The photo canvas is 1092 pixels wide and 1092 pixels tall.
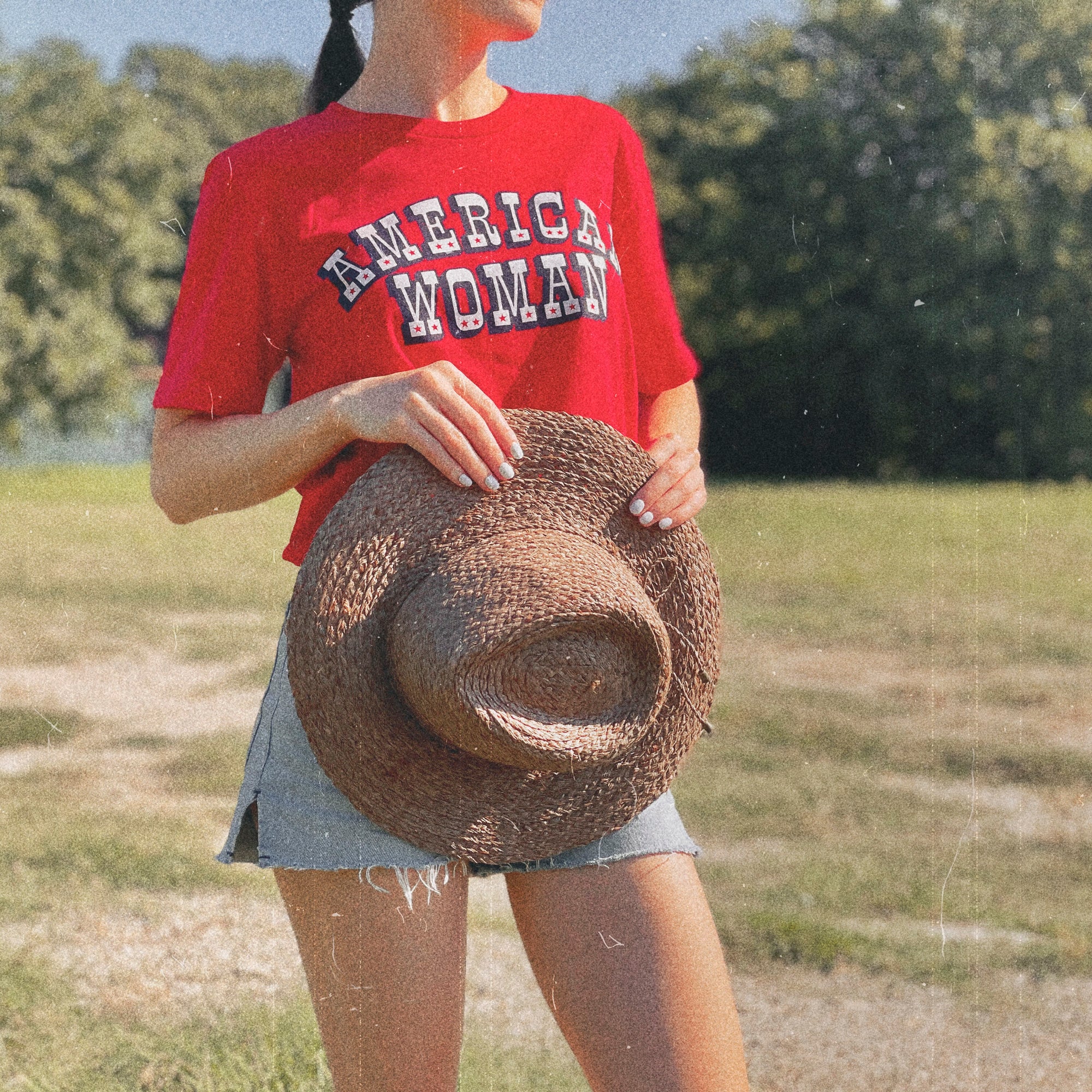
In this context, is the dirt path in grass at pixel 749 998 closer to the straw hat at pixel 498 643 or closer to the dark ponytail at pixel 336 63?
the straw hat at pixel 498 643

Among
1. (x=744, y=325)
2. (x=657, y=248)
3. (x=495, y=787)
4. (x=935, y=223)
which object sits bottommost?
(x=495, y=787)

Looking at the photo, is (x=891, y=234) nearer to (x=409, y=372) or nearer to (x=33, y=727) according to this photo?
(x=33, y=727)

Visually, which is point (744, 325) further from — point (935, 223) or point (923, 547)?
point (935, 223)

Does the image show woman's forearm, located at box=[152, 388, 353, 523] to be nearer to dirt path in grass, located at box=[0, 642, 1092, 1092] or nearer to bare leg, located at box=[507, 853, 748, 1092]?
bare leg, located at box=[507, 853, 748, 1092]

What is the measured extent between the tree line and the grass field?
187cm

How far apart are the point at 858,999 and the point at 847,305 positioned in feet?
50.4

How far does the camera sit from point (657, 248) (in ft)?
5.24

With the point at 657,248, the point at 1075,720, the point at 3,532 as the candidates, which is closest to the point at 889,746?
the point at 1075,720

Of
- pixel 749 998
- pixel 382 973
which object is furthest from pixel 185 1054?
pixel 382 973

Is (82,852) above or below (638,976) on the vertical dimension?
below

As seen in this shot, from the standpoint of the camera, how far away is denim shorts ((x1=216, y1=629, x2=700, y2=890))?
1.41 meters

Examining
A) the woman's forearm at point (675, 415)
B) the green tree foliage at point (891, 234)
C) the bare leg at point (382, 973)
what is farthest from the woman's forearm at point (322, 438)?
the green tree foliage at point (891, 234)

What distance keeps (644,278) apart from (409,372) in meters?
0.37

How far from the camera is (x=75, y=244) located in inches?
572
